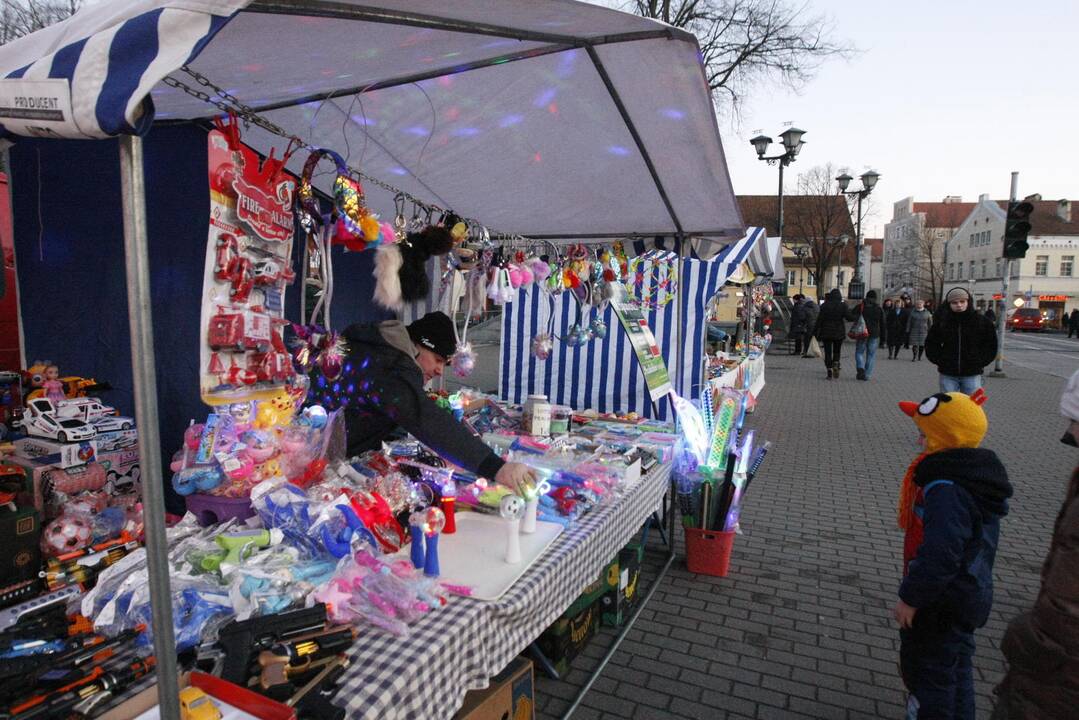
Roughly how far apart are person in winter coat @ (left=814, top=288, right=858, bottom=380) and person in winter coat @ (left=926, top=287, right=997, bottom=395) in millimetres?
5619

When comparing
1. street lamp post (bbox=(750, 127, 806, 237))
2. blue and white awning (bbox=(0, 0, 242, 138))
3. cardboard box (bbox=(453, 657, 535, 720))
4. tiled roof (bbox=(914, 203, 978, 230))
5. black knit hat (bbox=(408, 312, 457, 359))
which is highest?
tiled roof (bbox=(914, 203, 978, 230))

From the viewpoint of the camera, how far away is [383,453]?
2.68 meters

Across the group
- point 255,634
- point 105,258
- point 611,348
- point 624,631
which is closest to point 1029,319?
point 611,348

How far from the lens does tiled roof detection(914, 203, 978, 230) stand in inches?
2379

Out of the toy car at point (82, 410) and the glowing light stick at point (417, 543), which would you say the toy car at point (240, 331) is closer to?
the glowing light stick at point (417, 543)

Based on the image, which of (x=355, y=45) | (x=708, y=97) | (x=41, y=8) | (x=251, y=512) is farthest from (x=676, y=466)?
(x=41, y=8)

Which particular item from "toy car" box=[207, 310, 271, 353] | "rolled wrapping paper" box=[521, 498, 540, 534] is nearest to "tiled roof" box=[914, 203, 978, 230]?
"rolled wrapping paper" box=[521, 498, 540, 534]

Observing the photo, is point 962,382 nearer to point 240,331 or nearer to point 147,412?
point 240,331

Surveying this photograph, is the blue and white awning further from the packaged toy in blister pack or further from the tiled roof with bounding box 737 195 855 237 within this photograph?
the tiled roof with bounding box 737 195 855 237

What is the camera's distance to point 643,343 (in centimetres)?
443

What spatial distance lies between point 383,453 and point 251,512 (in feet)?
2.13

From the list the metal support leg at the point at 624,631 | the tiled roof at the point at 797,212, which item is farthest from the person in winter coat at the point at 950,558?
the tiled roof at the point at 797,212

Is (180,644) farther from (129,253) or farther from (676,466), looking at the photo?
(676,466)

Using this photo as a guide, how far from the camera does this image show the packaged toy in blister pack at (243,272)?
68.2 inches
